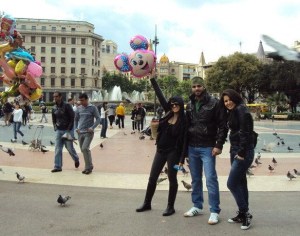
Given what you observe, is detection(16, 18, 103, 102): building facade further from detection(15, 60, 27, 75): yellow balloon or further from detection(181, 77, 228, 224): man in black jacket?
detection(181, 77, 228, 224): man in black jacket

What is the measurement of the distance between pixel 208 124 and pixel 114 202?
213 centimetres

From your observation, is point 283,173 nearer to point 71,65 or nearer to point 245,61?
point 245,61

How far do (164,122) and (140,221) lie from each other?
4.57ft

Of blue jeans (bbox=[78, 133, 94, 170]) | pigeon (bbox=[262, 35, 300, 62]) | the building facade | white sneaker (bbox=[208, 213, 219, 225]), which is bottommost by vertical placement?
white sneaker (bbox=[208, 213, 219, 225])

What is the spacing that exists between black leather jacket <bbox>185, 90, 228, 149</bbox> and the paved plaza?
108cm

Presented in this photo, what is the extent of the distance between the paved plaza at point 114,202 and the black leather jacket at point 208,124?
3.53 ft

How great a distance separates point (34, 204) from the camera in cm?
642

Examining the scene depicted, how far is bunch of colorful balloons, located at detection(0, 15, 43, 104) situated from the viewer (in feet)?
26.1

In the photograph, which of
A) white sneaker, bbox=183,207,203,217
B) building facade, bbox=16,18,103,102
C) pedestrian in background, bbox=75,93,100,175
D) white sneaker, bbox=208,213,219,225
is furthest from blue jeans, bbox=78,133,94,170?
building facade, bbox=16,18,103,102

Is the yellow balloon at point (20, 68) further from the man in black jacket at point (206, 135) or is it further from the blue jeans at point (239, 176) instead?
the blue jeans at point (239, 176)

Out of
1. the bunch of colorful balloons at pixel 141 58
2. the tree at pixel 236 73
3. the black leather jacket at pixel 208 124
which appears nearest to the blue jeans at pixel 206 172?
the black leather jacket at pixel 208 124

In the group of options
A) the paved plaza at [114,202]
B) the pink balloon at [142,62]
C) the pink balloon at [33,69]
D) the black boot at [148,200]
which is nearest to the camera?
the paved plaza at [114,202]

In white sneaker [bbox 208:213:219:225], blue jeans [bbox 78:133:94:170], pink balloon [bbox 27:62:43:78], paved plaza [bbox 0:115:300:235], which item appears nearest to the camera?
paved plaza [bbox 0:115:300:235]

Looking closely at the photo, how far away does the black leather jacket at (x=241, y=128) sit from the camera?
511 centimetres
